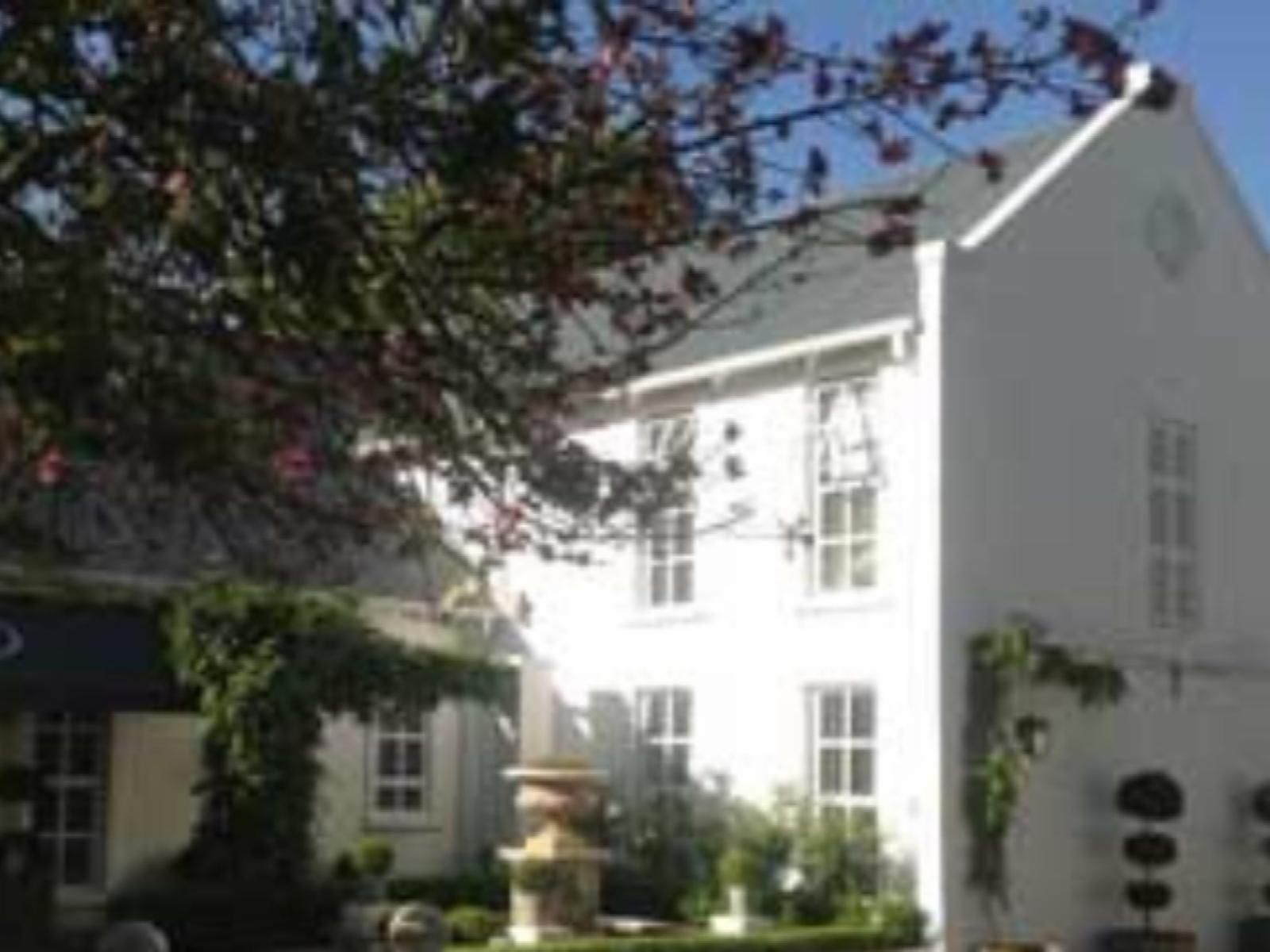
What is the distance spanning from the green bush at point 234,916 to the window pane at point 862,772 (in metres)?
5.59

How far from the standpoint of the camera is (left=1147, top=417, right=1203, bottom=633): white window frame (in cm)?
2839

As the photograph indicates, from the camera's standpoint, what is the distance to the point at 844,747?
26781 millimetres

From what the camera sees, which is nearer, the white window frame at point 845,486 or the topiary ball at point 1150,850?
the topiary ball at point 1150,850

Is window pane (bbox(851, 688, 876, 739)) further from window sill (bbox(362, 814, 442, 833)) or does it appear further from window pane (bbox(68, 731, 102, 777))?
window pane (bbox(68, 731, 102, 777))

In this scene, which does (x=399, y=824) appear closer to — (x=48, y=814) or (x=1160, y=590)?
(x=48, y=814)

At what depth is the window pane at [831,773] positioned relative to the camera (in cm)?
2675

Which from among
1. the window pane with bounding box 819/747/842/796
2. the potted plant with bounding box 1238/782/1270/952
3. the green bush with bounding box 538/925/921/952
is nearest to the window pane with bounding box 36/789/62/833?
the green bush with bounding box 538/925/921/952

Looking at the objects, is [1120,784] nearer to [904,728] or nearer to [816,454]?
[904,728]

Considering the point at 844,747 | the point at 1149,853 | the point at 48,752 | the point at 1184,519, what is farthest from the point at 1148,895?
the point at 48,752

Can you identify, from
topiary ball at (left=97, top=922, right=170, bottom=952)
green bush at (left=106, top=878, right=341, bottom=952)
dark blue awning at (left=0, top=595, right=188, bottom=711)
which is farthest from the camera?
green bush at (left=106, top=878, right=341, bottom=952)

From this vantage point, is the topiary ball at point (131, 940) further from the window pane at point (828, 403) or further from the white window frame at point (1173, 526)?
the white window frame at point (1173, 526)

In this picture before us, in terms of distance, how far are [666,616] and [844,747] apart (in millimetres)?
3170

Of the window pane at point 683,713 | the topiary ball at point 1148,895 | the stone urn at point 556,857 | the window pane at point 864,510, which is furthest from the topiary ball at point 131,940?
the window pane at point 683,713

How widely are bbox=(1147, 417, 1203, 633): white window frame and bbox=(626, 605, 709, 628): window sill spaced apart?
4924 millimetres
